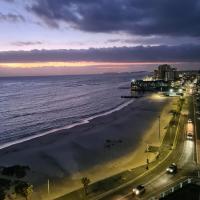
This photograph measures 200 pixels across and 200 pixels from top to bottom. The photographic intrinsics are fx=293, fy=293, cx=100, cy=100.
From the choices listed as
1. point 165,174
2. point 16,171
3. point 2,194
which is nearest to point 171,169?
point 165,174

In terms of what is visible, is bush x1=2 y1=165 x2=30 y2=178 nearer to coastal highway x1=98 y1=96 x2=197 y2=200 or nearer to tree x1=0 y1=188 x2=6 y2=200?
tree x1=0 y1=188 x2=6 y2=200

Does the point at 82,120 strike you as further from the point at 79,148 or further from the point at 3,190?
the point at 3,190

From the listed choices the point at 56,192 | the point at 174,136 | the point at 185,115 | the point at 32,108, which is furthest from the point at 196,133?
the point at 32,108

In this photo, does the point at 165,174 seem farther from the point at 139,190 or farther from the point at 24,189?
the point at 24,189

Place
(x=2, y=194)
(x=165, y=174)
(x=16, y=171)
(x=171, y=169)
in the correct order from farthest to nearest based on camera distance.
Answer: (x=16, y=171) → (x=171, y=169) → (x=165, y=174) → (x=2, y=194)

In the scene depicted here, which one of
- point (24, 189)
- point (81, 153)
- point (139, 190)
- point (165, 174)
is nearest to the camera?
point (139, 190)

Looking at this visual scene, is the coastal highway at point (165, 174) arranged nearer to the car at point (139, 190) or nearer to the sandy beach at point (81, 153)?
the car at point (139, 190)

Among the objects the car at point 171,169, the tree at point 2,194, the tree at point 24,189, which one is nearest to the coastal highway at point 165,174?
the car at point 171,169
